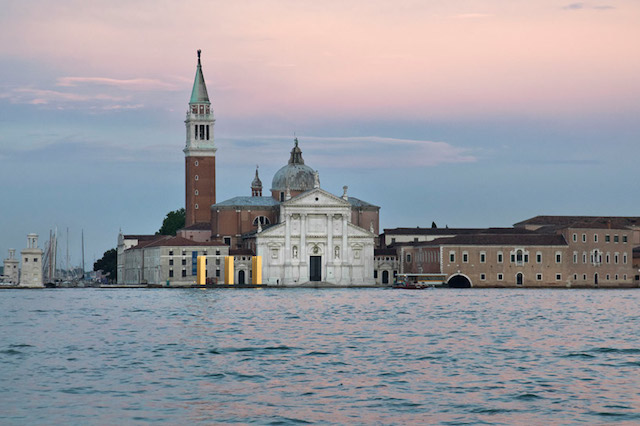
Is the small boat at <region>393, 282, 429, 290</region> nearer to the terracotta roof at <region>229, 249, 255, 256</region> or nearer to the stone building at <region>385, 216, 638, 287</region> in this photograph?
the stone building at <region>385, 216, 638, 287</region>

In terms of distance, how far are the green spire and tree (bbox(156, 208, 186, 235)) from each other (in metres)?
20.8

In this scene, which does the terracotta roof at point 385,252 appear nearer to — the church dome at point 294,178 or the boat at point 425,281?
the boat at point 425,281

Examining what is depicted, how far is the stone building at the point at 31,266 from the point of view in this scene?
108 m

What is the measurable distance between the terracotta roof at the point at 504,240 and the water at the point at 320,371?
54.7 metres

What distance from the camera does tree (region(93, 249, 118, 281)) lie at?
130375mm

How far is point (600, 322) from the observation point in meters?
41.7

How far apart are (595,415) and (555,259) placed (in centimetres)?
8198

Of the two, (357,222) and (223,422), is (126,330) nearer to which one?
(223,422)

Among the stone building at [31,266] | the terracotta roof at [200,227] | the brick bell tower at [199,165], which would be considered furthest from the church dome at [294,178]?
the stone building at [31,266]

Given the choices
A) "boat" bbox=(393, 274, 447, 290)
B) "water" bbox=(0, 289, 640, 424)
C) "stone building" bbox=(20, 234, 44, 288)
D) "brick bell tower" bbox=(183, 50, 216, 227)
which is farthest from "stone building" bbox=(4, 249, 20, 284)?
"water" bbox=(0, 289, 640, 424)

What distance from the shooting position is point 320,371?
23453 mm

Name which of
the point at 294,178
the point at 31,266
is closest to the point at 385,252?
the point at 294,178

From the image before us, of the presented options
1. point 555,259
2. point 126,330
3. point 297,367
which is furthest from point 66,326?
point 555,259

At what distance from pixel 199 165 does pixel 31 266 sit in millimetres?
18715
